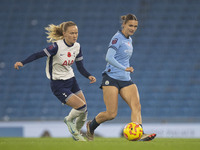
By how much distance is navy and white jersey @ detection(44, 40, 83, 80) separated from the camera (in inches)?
272

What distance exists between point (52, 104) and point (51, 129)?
2.70m

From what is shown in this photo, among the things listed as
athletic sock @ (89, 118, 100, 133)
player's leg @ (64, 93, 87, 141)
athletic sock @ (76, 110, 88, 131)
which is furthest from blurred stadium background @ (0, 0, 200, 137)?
player's leg @ (64, 93, 87, 141)

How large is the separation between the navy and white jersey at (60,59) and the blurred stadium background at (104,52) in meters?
6.73

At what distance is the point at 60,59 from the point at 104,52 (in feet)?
29.7

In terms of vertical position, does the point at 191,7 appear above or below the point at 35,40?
above

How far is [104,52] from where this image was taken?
15938 millimetres

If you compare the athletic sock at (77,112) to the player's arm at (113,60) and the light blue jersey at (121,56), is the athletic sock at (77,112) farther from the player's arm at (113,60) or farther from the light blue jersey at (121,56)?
the player's arm at (113,60)

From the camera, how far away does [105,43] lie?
16.3m

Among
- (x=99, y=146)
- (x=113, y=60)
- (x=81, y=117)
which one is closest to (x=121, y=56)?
(x=113, y=60)

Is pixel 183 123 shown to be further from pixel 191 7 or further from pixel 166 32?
pixel 191 7

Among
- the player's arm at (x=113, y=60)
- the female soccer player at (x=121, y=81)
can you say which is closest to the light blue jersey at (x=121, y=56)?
the female soccer player at (x=121, y=81)

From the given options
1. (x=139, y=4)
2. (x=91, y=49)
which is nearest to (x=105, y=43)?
(x=91, y=49)

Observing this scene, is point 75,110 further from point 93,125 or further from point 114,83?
point 114,83

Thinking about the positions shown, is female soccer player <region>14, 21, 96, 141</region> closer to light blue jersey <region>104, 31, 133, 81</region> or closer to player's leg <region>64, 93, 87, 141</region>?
player's leg <region>64, 93, 87, 141</region>
